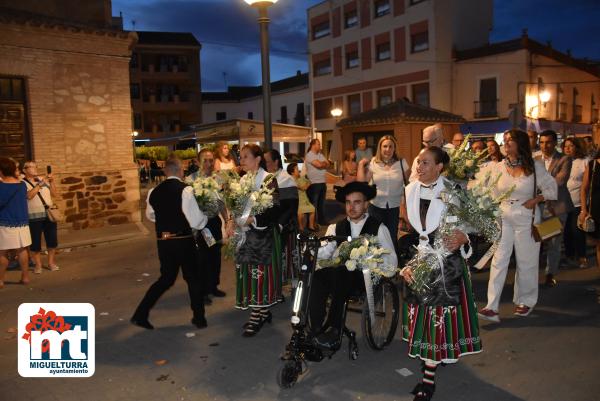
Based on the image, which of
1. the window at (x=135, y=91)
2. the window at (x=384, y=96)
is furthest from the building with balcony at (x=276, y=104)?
the window at (x=135, y=91)

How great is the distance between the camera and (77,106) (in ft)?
38.0

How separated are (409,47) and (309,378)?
1133 inches

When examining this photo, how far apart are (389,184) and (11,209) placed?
17.6ft

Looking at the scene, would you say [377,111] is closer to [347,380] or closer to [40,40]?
[40,40]

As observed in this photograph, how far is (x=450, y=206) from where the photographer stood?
3588 mm

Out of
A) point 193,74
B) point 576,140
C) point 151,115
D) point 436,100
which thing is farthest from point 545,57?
point 151,115

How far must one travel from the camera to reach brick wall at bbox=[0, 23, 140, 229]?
35.8 feet

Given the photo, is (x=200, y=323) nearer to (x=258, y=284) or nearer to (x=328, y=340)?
(x=258, y=284)

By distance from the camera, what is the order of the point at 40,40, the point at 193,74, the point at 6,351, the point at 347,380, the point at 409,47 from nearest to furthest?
the point at 347,380, the point at 6,351, the point at 40,40, the point at 409,47, the point at 193,74

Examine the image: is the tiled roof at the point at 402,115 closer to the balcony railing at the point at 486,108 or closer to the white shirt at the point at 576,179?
the balcony railing at the point at 486,108

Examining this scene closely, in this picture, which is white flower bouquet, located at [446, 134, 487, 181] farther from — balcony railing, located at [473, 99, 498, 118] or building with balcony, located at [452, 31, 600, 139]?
balcony railing, located at [473, 99, 498, 118]

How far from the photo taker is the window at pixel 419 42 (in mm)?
28922

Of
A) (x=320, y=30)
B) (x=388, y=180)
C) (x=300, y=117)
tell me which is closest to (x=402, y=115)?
(x=388, y=180)

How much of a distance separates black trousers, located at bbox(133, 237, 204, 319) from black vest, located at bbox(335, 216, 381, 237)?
1730mm
